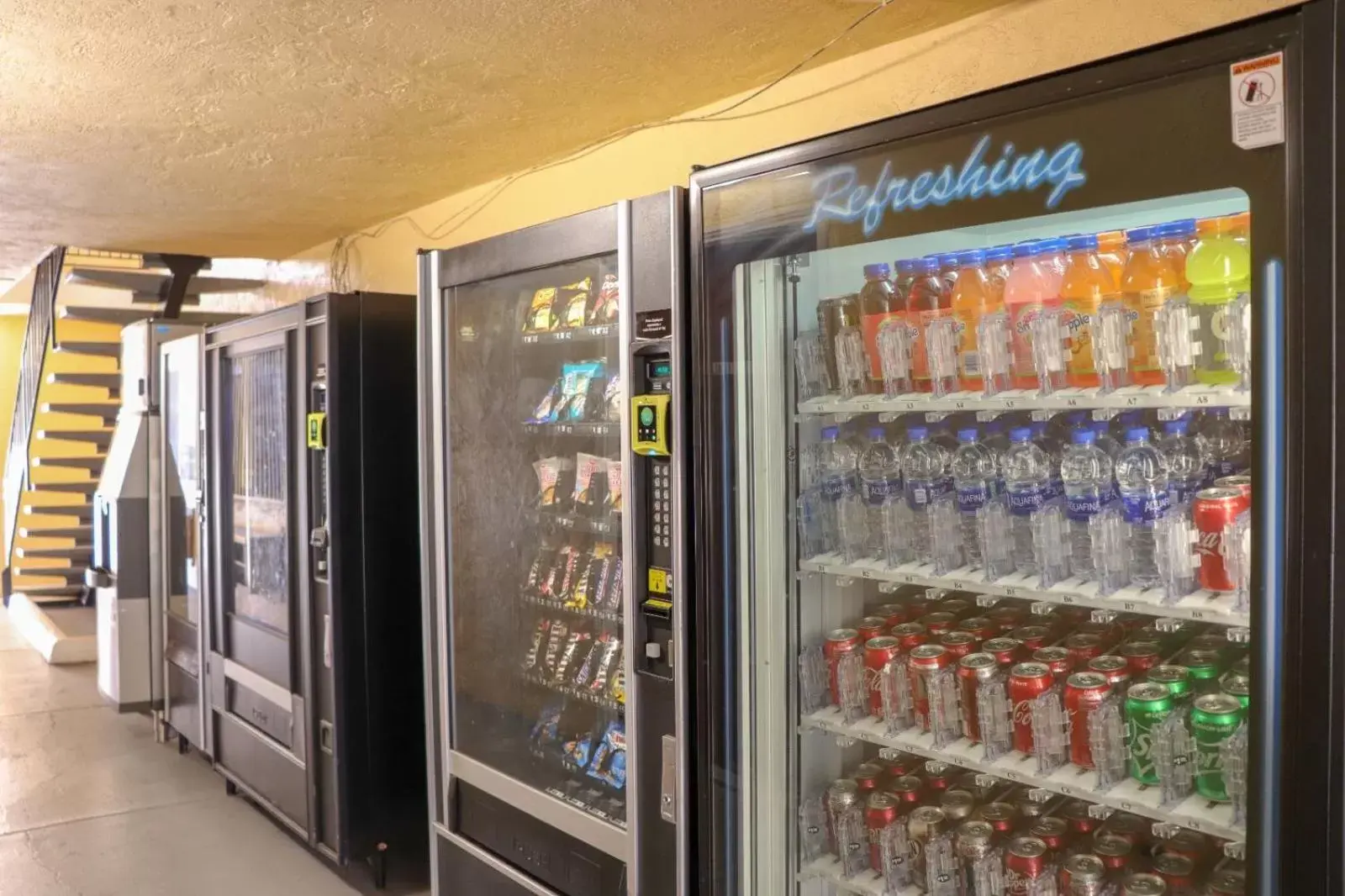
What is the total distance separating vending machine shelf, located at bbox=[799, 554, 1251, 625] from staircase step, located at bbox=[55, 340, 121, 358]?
7447 mm

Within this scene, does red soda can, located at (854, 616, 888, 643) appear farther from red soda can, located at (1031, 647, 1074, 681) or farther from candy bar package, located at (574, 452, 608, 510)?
→ candy bar package, located at (574, 452, 608, 510)

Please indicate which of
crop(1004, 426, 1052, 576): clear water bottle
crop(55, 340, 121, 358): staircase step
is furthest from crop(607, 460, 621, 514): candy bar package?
crop(55, 340, 121, 358): staircase step

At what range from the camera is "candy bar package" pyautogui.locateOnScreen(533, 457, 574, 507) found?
2672 millimetres

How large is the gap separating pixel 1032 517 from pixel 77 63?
260cm

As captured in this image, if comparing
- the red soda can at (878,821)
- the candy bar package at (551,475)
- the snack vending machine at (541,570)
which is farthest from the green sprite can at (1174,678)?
the candy bar package at (551,475)

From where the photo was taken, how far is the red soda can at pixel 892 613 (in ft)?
6.89

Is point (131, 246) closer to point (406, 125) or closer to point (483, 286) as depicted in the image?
point (406, 125)

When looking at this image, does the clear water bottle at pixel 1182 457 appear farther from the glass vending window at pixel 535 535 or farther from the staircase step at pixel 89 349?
the staircase step at pixel 89 349

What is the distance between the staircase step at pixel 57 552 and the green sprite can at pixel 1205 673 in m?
8.71

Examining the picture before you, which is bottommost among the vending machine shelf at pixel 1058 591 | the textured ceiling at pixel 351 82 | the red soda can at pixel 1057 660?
the red soda can at pixel 1057 660

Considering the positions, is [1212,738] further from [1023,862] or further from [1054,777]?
[1023,862]

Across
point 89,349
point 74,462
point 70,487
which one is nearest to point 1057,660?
point 89,349

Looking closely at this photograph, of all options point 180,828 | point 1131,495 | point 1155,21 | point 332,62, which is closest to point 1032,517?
point 1131,495

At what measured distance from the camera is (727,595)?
6.29 feet
